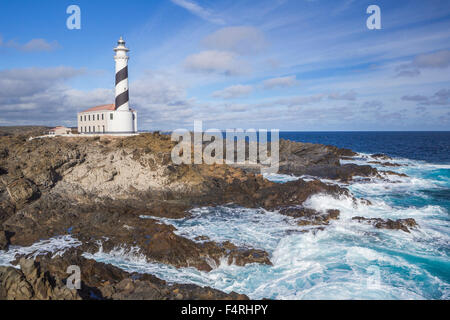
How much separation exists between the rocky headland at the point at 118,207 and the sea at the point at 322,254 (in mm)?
481

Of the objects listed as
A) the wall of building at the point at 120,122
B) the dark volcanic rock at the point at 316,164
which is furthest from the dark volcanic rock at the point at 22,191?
the dark volcanic rock at the point at 316,164

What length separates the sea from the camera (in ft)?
28.8

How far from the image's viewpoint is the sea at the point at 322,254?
877 centimetres

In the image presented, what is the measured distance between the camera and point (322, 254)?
10930 millimetres

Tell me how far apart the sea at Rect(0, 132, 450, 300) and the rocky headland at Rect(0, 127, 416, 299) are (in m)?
0.48

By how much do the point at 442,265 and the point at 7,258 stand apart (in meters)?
14.8

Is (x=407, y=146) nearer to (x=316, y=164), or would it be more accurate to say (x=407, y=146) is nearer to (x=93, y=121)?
(x=316, y=164)

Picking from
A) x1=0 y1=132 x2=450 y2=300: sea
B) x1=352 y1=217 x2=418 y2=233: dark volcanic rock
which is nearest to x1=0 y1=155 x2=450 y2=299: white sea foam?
x1=0 y1=132 x2=450 y2=300: sea

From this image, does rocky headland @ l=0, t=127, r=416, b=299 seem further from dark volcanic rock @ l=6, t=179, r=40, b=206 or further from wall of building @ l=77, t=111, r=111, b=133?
wall of building @ l=77, t=111, r=111, b=133

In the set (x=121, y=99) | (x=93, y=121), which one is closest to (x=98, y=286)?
(x=121, y=99)

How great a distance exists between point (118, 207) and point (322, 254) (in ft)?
32.9

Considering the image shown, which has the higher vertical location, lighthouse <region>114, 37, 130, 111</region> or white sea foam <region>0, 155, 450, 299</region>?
lighthouse <region>114, 37, 130, 111</region>
